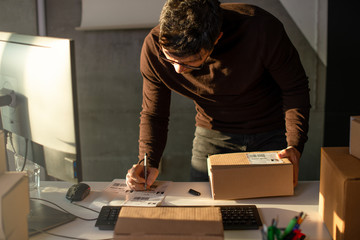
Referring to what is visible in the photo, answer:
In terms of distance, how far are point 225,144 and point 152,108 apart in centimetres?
38

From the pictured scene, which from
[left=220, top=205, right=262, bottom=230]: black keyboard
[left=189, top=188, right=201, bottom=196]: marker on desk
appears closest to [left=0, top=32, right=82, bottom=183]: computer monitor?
[left=189, top=188, right=201, bottom=196]: marker on desk

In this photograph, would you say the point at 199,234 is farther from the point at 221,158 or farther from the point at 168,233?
the point at 221,158

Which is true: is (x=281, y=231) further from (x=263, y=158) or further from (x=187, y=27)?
(x=187, y=27)

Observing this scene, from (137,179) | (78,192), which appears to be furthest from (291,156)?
(78,192)

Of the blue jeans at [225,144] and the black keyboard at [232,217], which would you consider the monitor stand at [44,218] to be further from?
the blue jeans at [225,144]

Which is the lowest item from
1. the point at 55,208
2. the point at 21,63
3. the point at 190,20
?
the point at 55,208

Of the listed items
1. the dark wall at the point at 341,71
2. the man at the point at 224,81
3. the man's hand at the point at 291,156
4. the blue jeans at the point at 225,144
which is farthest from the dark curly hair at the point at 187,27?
the dark wall at the point at 341,71

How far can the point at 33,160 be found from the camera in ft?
4.90

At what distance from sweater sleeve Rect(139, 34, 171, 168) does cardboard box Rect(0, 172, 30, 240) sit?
0.65 metres

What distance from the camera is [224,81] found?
168 cm

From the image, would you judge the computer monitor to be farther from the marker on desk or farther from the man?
the marker on desk

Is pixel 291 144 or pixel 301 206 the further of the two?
pixel 291 144

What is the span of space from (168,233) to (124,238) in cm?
11

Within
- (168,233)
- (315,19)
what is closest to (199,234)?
(168,233)
